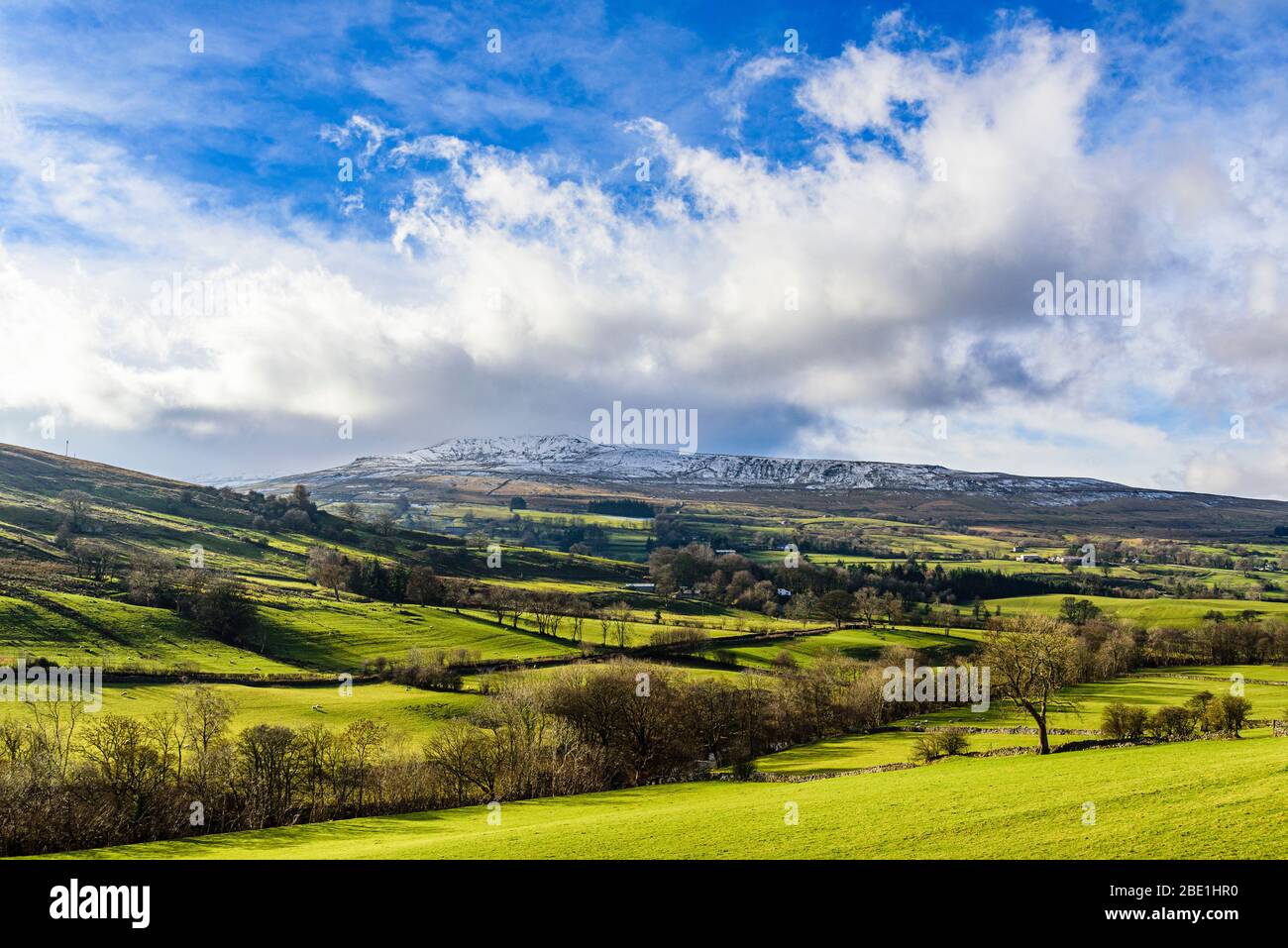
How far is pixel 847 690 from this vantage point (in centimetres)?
9225

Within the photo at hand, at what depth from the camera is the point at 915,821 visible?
32281mm

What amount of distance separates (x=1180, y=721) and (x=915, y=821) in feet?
143

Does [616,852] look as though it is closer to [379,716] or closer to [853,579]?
[379,716]

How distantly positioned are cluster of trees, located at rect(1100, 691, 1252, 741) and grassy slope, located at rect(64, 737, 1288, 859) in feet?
23.1

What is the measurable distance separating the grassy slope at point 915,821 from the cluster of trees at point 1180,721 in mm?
7026

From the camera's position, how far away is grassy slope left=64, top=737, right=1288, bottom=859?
86.1ft

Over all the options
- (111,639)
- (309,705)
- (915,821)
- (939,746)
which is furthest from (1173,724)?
(111,639)

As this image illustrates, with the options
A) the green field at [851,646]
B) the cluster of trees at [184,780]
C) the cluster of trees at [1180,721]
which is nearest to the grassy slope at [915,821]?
the cluster of trees at [184,780]

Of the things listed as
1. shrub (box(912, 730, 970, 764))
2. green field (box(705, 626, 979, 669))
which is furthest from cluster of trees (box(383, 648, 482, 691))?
shrub (box(912, 730, 970, 764))

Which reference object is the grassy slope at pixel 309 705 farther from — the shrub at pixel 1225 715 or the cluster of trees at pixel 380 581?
the shrub at pixel 1225 715

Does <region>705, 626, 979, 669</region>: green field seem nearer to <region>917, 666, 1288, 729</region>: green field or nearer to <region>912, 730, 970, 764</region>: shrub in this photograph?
<region>917, 666, 1288, 729</region>: green field

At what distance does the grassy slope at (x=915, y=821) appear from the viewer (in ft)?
86.1
